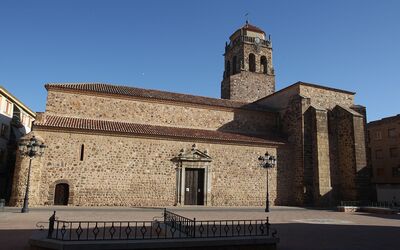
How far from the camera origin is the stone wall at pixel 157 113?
22484 millimetres

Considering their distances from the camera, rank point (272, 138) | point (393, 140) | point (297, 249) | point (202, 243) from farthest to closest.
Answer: point (393, 140) → point (272, 138) → point (297, 249) → point (202, 243)

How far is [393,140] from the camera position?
3319 cm

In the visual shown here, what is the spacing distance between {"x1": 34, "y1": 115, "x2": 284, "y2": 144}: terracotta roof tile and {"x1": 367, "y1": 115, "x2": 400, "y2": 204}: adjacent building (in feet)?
50.0

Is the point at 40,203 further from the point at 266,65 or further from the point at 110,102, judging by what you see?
the point at 266,65

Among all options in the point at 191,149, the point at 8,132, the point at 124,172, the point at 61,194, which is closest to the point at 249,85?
the point at 191,149

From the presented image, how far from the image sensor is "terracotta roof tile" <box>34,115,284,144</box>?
19.9m

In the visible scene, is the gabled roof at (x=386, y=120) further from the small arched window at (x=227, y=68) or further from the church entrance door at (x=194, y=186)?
the church entrance door at (x=194, y=186)

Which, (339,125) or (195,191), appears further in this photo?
(339,125)

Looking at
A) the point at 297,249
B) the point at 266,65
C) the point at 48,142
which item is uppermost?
the point at 266,65

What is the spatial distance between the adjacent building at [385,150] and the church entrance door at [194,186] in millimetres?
18579

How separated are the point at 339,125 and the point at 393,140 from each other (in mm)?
11284

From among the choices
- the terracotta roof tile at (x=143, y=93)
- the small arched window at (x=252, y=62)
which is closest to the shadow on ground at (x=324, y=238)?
the terracotta roof tile at (x=143, y=93)

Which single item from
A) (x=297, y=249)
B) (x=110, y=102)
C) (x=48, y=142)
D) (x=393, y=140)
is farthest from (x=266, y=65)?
(x=297, y=249)

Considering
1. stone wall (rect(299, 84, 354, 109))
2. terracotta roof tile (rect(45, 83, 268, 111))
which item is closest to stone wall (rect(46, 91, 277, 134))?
terracotta roof tile (rect(45, 83, 268, 111))
